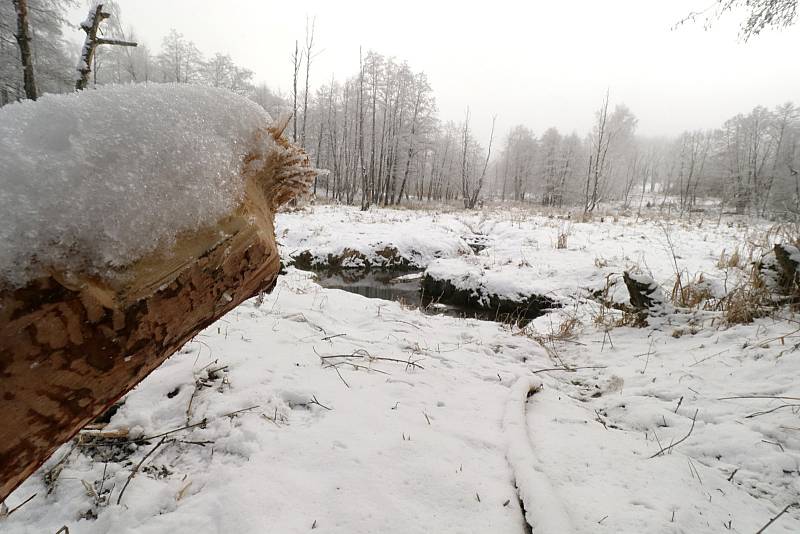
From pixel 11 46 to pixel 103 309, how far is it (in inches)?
910

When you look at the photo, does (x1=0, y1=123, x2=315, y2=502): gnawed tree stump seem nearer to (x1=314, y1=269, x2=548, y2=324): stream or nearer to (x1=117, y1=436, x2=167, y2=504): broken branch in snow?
(x1=117, y1=436, x2=167, y2=504): broken branch in snow

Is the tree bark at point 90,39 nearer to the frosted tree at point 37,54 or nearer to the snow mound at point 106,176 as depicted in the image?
the snow mound at point 106,176

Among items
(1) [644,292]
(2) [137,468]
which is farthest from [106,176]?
(1) [644,292]

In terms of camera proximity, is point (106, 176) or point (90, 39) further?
point (90, 39)

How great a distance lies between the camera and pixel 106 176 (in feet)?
2.18

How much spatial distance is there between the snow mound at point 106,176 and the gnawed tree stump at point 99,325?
0.04 meters

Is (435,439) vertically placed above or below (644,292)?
below

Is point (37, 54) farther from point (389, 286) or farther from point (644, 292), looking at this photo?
point (644, 292)

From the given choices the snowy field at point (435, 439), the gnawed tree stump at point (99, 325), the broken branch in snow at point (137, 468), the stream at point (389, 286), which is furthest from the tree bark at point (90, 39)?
the stream at point (389, 286)

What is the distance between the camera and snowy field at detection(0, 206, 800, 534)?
1.27 m

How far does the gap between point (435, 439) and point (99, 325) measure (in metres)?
1.51

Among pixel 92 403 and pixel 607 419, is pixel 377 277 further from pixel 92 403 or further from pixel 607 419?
pixel 92 403

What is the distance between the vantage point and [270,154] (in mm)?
1048

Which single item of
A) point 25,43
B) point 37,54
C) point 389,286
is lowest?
point 389,286
